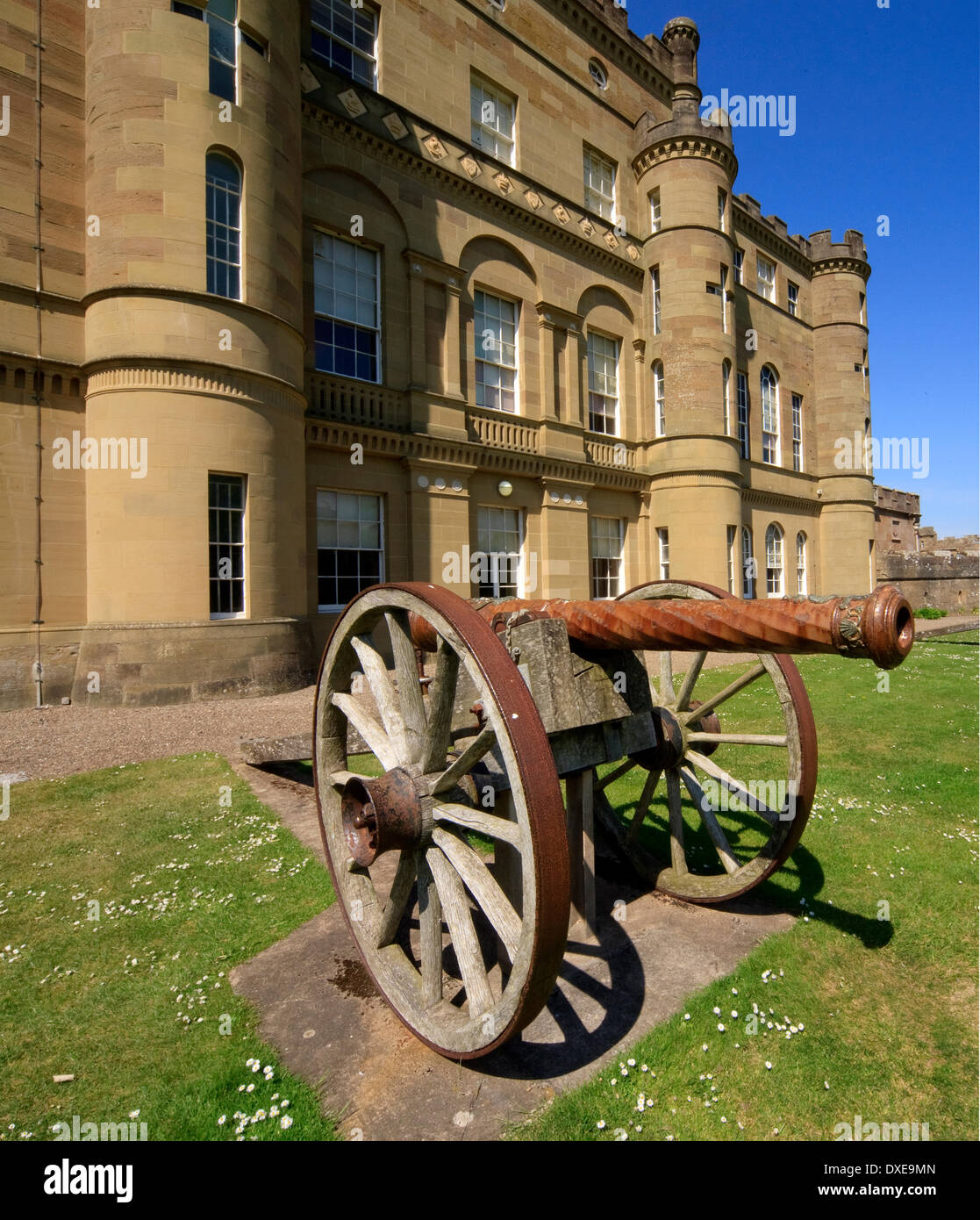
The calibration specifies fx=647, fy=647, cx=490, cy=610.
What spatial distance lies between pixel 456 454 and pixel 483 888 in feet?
41.6

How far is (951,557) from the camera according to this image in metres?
33.3

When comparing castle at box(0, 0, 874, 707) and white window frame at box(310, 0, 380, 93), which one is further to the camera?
white window frame at box(310, 0, 380, 93)

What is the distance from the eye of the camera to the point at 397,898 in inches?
117

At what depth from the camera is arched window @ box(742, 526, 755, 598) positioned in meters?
23.2

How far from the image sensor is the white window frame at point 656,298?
19.7 m

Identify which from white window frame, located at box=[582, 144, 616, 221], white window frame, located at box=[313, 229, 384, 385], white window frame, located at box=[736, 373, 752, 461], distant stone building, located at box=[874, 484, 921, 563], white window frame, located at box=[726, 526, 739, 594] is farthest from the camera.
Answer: distant stone building, located at box=[874, 484, 921, 563]

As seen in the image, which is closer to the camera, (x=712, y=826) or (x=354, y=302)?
(x=712, y=826)

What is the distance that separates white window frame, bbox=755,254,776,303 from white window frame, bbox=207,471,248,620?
22.4 metres

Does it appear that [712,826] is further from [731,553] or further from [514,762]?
[731,553]

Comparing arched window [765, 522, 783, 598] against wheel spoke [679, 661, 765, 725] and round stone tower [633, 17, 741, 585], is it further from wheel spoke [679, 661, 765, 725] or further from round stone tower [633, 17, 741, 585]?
wheel spoke [679, 661, 765, 725]

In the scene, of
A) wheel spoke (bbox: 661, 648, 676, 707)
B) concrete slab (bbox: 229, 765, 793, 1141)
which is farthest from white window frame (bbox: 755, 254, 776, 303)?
concrete slab (bbox: 229, 765, 793, 1141)

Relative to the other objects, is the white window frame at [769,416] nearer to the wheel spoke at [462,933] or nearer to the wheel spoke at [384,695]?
the wheel spoke at [384,695]

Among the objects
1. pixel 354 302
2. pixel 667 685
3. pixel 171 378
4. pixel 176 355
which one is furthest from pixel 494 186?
pixel 667 685

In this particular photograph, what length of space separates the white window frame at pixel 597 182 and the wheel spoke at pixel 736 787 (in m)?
18.6
